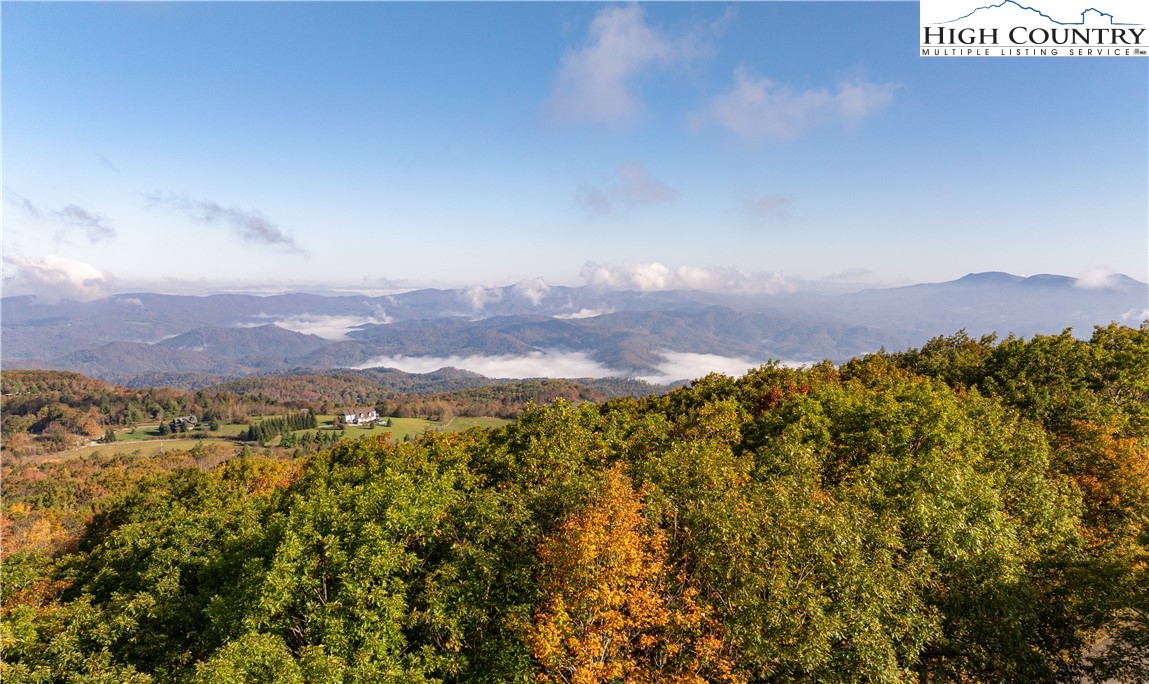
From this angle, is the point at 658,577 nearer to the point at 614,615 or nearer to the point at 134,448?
the point at 614,615

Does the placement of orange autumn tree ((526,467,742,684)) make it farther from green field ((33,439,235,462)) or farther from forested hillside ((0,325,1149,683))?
green field ((33,439,235,462))

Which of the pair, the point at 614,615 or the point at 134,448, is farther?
the point at 134,448

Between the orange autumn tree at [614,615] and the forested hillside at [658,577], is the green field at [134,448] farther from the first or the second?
the orange autumn tree at [614,615]

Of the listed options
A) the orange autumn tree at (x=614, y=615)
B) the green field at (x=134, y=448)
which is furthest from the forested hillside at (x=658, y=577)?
the green field at (x=134, y=448)

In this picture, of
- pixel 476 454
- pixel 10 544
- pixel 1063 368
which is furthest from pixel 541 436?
pixel 10 544

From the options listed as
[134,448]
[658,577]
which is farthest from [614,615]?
[134,448]

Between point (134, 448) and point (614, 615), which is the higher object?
point (614, 615)
